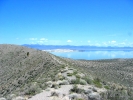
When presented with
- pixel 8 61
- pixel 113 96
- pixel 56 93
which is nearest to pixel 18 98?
pixel 56 93

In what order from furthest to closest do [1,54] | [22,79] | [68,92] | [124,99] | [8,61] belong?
[1,54] → [8,61] → [22,79] → [68,92] → [124,99]

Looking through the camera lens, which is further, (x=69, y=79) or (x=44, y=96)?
(x=69, y=79)

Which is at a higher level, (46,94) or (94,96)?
(94,96)

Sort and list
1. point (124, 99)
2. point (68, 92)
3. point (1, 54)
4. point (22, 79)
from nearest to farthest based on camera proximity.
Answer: point (124, 99) < point (68, 92) < point (22, 79) < point (1, 54)

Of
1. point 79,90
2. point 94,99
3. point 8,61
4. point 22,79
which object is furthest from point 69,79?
point 8,61

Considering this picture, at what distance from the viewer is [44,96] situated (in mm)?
15945

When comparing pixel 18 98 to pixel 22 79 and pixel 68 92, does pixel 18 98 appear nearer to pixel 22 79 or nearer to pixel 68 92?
pixel 68 92

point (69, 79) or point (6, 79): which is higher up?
point (69, 79)

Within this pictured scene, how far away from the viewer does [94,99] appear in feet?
50.6

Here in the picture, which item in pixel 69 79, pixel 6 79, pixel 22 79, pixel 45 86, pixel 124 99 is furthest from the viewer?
pixel 6 79

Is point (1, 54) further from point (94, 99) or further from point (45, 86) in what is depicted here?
point (94, 99)

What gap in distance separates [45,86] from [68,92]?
367 cm

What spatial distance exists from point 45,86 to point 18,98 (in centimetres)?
433

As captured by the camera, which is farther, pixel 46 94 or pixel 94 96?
pixel 46 94
